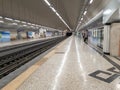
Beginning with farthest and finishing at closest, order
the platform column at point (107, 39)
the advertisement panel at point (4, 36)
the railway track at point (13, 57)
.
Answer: the advertisement panel at point (4, 36), the platform column at point (107, 39), the railway track at point (13, 57)

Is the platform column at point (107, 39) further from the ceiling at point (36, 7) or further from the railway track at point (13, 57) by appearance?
the railway track at point (13, 57)

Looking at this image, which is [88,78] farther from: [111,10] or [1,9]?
[1,9]

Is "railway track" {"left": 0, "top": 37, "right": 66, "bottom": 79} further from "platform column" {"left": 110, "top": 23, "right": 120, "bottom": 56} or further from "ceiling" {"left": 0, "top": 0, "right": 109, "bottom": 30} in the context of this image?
"platform column" {"left": 110, "top": 23, "right": 120, "bottom": 56}

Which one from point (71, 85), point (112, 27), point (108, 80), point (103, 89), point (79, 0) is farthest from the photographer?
point (79, 0)

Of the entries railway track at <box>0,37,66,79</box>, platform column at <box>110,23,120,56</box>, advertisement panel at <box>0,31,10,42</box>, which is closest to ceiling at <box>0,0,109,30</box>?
platform column at <box>110,23,120,56</box>

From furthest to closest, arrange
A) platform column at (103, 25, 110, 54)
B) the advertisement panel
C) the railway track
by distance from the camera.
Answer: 1. the advertisement panel
2. platform column at (103, 25, 110, 54)
3. the railway track

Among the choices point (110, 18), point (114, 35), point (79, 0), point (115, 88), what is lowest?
point (115, 88)

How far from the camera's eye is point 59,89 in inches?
119

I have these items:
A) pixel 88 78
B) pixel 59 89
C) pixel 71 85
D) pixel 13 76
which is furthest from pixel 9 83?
pixel 88 78

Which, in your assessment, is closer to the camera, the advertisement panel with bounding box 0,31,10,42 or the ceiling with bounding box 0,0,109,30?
the ceiling with bounding box 0,0,109,30

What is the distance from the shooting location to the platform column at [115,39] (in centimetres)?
695

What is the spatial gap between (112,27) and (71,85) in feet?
16.6

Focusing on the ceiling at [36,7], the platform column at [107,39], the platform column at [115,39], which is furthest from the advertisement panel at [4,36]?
the platform column at [115,39]

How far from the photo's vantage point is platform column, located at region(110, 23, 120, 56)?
22.8 ft
